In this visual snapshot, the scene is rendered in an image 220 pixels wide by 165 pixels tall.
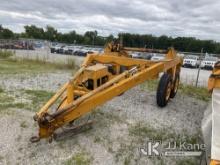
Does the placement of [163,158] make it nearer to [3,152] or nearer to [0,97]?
[3,152]

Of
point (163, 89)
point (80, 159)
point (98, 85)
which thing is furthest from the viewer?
point (163, 89)

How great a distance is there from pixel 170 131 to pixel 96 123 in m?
1.43

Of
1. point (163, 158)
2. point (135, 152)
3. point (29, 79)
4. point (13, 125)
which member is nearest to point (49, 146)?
point (13, 125)

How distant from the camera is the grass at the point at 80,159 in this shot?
4340mm

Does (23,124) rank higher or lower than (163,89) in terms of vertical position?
lower

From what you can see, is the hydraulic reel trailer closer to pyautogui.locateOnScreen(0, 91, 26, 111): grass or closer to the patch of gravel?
the patch of gravel

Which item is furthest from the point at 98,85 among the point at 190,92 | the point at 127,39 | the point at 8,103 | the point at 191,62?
the point at 127,39

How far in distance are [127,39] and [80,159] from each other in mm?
31503

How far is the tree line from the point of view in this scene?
37.8m

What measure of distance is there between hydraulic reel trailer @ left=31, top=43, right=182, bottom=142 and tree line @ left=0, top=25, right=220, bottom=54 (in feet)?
87.4

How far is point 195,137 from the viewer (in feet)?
18.2

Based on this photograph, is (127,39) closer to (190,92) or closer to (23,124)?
(190,92)

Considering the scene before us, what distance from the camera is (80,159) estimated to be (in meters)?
4.43

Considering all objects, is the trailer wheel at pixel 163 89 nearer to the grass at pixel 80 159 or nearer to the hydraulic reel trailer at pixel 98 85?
the hydraulic reel trailer at pixel 98 85
